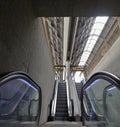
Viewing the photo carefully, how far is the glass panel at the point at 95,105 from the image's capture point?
335 centimetres

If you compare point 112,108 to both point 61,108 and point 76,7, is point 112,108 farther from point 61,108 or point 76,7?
point 61,108

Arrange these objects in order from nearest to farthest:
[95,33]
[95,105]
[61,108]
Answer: [95,105]
[61,108]
[95,33]

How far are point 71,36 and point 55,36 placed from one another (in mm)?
2072

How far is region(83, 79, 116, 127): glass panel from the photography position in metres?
3.35

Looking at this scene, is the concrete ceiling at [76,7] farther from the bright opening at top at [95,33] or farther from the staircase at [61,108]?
the staircase at [61,108]

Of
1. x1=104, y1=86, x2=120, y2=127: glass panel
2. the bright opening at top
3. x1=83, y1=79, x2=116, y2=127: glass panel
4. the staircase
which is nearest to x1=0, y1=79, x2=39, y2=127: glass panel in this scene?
x1=83, y1=79, x2=116, y2=127: glass panel

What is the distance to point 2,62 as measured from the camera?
171cm

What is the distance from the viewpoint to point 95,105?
3.89 metres

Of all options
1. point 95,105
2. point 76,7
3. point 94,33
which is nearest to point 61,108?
point 95,105

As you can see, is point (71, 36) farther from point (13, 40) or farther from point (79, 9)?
point (13, 40)

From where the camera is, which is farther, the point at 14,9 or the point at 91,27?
the point at 91,27

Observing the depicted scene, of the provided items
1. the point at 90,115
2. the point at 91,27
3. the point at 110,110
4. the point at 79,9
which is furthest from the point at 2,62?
the point at 91,27

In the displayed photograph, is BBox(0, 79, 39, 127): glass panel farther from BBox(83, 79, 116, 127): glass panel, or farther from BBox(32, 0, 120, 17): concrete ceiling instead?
BBox(32, 0, 120, 17): concrete ceiling


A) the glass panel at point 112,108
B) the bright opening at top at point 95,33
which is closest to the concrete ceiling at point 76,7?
the glass panel at point 112,108
